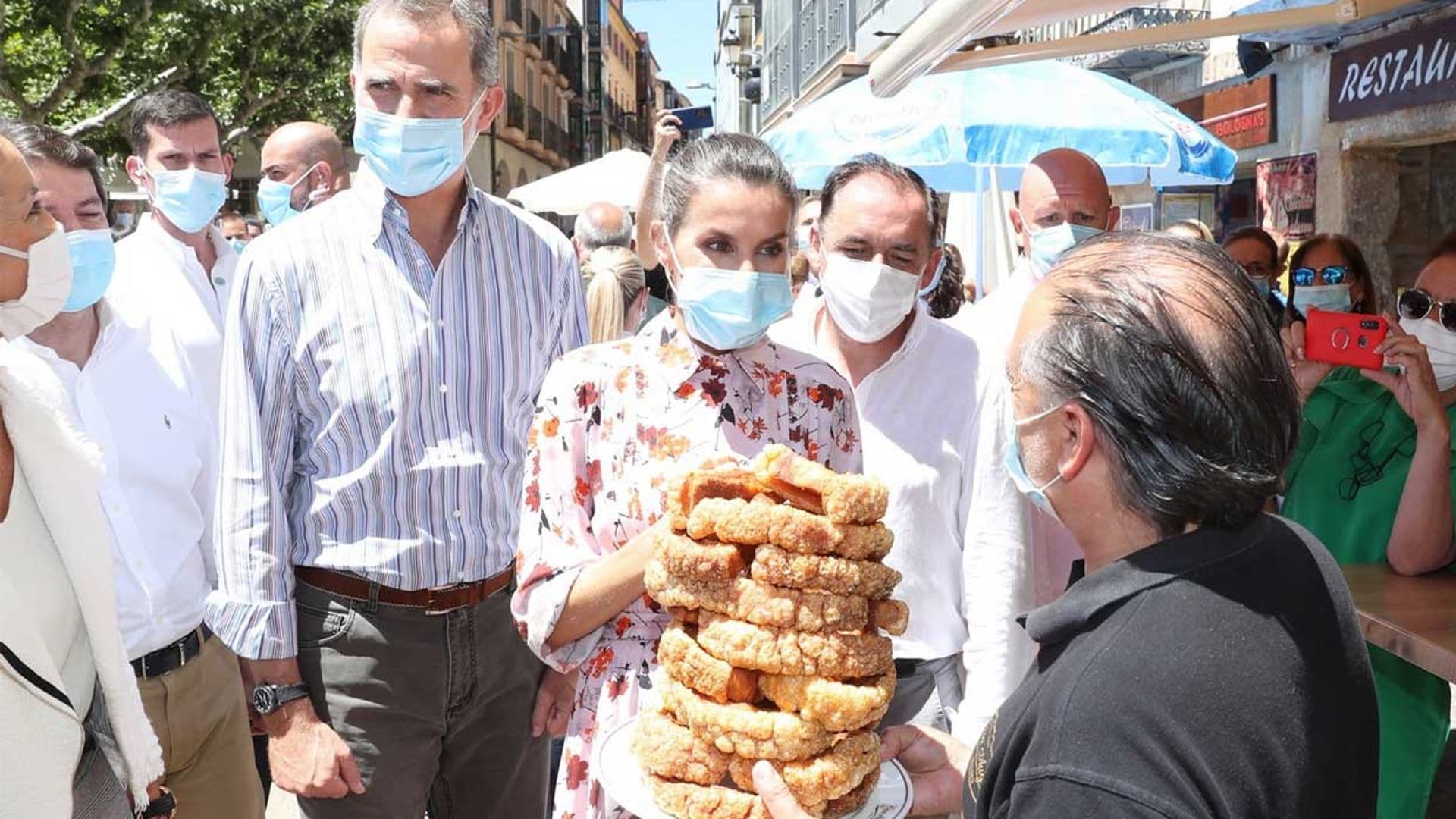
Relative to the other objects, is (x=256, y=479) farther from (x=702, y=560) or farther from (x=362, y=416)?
(x=702, y=560)

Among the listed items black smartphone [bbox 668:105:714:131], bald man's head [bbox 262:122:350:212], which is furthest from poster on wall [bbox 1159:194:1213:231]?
bald man's head [bbox 262:122:350:212]

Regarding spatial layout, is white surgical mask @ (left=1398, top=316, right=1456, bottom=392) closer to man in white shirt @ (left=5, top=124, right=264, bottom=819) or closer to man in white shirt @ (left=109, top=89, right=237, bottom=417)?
man in white shirt @ (left=5, top=124, right=264, bottom=819)

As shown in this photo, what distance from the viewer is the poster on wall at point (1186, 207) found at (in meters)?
14.9

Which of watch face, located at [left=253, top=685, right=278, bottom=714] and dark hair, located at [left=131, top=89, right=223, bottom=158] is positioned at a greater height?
dark hair, located at [left=131, top=89, right=223, bottom=158]

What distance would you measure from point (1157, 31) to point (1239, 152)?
1018 cm

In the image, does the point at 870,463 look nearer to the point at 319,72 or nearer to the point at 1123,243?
the point at 1123,243

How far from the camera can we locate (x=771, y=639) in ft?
5.71

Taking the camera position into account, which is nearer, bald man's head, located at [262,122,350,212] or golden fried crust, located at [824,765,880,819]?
golden fried crust, located at [824,765,880,819]

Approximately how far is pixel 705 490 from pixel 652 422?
17.8 inches

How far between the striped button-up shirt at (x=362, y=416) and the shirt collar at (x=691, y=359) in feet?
1.86

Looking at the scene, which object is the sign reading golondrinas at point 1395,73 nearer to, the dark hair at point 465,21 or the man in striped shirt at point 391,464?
the dark hair at point 465,21

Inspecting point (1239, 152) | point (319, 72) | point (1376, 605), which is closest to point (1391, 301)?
point (1239, 152)

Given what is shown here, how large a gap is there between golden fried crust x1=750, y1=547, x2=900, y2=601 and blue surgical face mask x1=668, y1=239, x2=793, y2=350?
660 mm

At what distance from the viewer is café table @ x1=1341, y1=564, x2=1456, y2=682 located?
3027 mm
